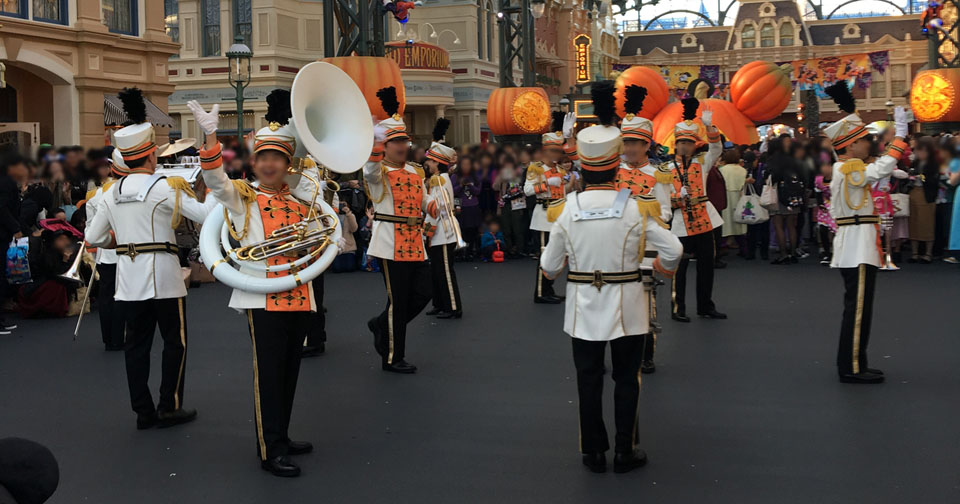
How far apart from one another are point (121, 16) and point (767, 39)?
5226 cm

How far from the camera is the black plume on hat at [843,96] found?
7090mm

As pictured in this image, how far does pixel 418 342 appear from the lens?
8750mm

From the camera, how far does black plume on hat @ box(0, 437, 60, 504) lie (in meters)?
1.75

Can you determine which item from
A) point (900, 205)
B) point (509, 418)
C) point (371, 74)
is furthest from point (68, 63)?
point (509, 418)

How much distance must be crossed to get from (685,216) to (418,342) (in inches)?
104

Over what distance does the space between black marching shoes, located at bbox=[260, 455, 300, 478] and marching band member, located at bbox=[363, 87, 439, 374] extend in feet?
7.68

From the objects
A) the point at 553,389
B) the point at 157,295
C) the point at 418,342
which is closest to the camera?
the point at 157,295

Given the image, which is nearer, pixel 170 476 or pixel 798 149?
pixel 170 476

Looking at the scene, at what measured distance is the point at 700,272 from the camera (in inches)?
377

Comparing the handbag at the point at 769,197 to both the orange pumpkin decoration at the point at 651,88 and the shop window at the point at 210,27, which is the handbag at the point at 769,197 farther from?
the shop window at the point at 210,27

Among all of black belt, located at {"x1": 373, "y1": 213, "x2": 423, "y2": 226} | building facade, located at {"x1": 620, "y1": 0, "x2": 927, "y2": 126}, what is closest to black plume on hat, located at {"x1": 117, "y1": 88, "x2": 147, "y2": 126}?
black belt, located at {"x1": 373, "y1": 213, "x2": 423, "y2": 226}

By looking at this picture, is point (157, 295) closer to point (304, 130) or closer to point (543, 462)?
point (304, 130)

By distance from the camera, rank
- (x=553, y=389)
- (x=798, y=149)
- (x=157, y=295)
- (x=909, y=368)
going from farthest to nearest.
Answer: (x=798, y=149)
(x=909, y=368)
(x=553, y=389)
(x=157, y=295)

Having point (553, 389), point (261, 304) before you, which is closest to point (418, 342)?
point (553, 389)
